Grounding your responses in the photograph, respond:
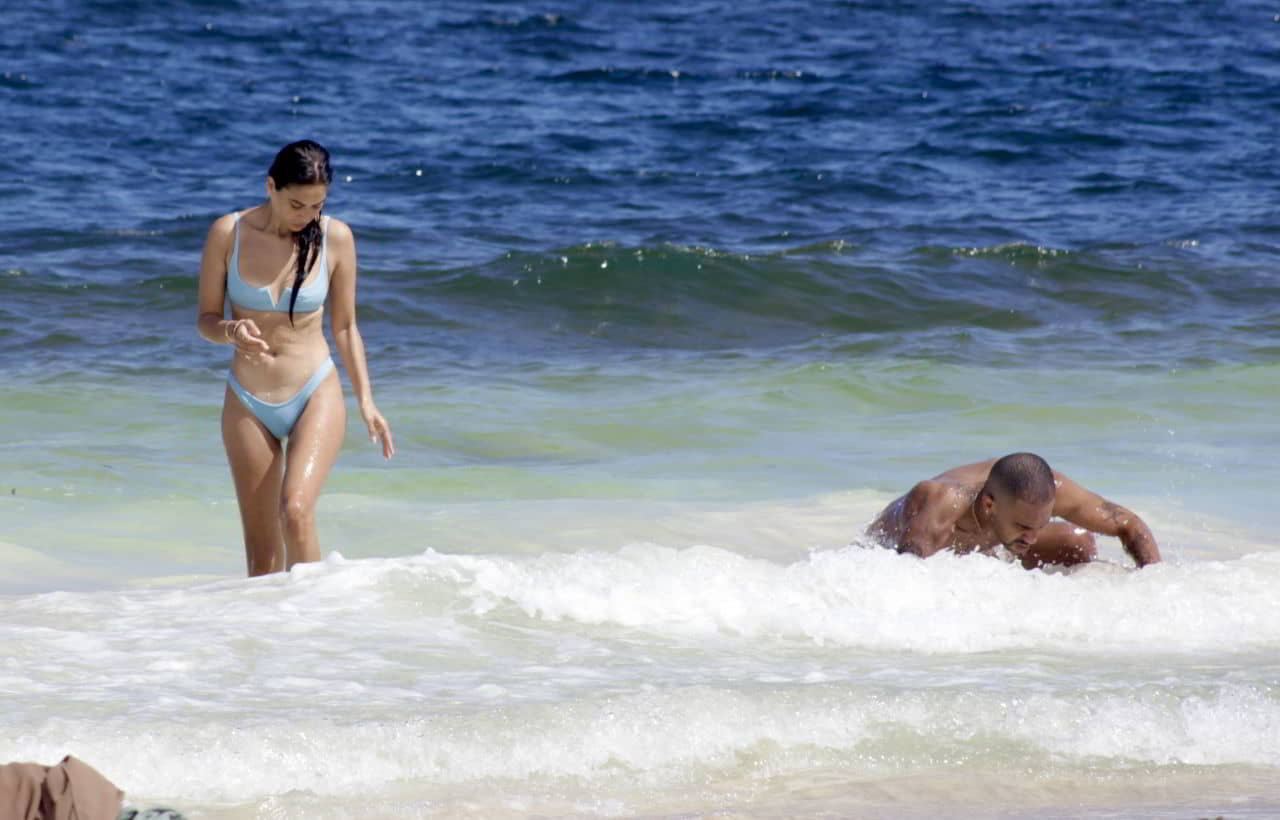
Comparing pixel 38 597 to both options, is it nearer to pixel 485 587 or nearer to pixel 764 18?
pixel 485 587

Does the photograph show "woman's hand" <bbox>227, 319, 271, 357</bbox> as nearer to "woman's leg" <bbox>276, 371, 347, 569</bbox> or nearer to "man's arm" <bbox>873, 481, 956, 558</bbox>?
"woman's leg" <bbox>276, 371, 347, 569</bbox>

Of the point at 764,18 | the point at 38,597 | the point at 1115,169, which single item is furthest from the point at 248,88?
the point at 38,597

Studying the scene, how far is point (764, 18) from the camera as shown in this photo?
26.9 meters

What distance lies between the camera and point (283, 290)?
584cm

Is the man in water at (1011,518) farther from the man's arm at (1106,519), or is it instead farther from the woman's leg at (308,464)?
the woman's leg at (308,464)

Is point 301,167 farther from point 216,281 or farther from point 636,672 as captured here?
point 636,672

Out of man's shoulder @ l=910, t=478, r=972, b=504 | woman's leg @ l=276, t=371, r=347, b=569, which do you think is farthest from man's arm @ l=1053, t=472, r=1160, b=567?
woman's leg @ l=276, t=371, r=347, b=569

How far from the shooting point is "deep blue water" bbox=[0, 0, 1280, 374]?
13.2 metres

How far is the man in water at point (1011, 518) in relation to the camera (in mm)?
A: 6227

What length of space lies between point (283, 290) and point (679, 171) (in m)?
12.8

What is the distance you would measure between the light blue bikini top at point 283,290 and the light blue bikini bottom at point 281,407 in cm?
24

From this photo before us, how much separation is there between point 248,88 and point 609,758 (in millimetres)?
18457

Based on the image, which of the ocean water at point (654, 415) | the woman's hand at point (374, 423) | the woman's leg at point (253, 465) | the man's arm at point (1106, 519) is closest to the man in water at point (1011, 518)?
the man's arm at point (1106, 519)

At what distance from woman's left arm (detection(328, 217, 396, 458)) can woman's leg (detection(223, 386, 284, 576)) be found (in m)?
0.33
